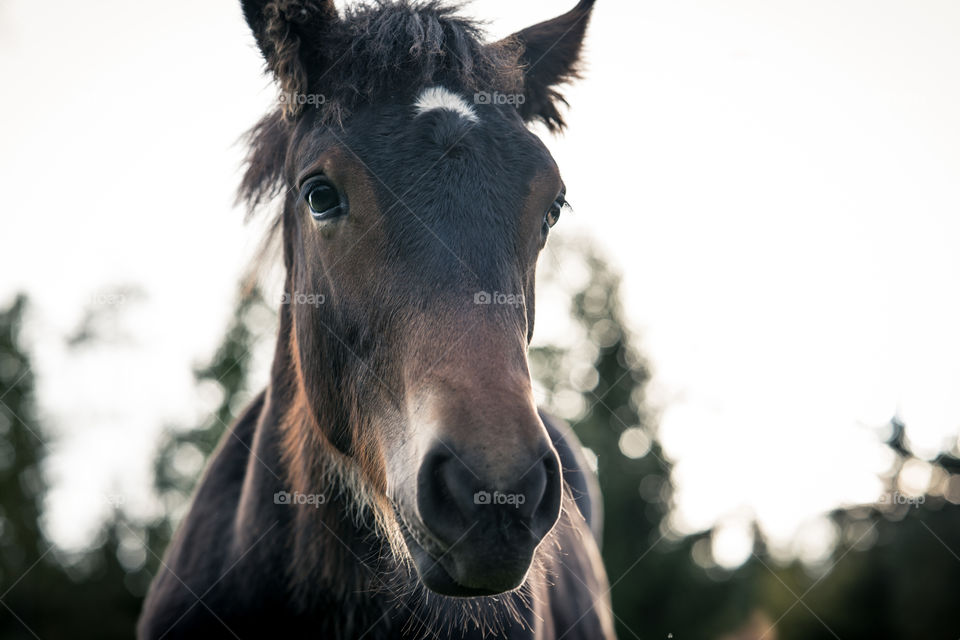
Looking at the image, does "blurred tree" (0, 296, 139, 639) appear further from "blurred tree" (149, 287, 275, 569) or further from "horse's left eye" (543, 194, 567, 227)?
"horse's left eye" (543, 194, 567, 227)

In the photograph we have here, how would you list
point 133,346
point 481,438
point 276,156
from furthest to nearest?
point 133,346, point 276,156, point 481,438

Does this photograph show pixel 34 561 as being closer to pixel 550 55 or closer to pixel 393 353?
pixel 393 353

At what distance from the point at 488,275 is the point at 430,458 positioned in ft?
2.37

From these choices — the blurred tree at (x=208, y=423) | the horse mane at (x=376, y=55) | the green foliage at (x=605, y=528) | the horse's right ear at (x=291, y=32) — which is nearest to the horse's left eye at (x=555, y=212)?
the horse mane at (x=376, y=55)

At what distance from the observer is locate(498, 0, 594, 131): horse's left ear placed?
373 cm

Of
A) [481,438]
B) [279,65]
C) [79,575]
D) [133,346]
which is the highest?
[279,65]

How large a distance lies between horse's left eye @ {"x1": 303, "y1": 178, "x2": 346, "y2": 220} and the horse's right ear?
0.59 m

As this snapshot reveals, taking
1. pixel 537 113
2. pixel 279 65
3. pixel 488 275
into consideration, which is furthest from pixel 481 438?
pixel 537 113

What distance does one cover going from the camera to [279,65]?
3.00 meters

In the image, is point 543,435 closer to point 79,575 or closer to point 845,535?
point 79,575

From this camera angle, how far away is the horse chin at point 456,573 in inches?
72.4

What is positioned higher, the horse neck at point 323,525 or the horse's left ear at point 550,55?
the horse's left ear at point 550,55

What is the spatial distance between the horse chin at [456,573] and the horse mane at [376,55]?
1.81m

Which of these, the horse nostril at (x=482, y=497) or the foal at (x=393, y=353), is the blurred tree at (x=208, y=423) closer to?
the foal at (x=393, y=353)
